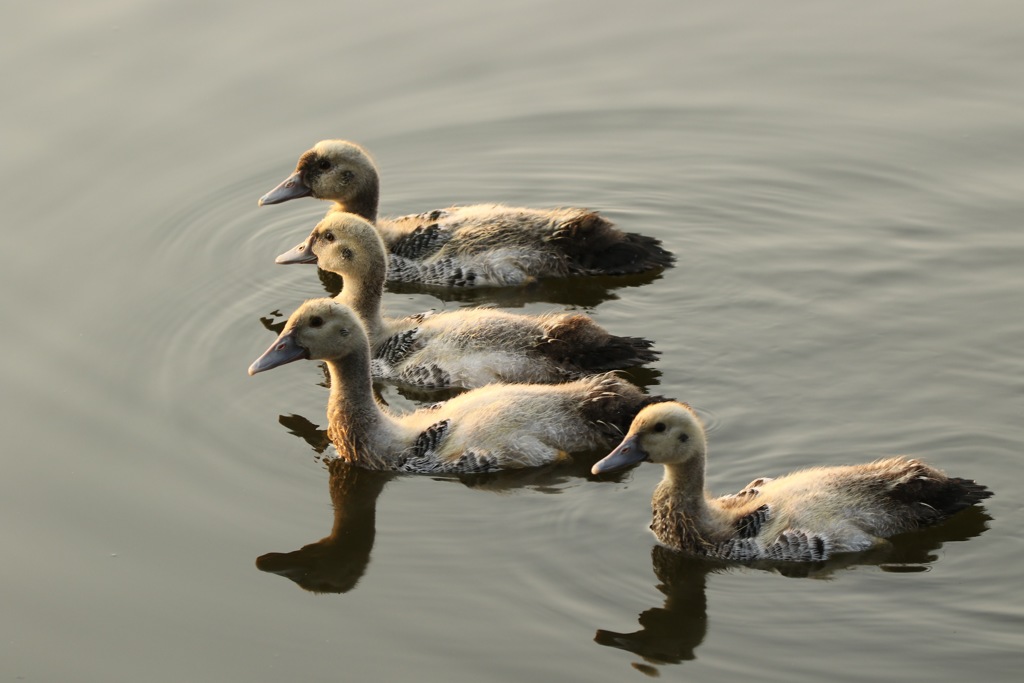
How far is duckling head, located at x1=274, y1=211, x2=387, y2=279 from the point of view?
1238 centimetres

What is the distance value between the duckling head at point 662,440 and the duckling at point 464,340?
173 cm

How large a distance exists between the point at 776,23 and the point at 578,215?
4247 millimetres

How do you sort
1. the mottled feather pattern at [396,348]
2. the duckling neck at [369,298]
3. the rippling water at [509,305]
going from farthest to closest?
the duckling neck at [369,298] < the mottled feather pattern at [396,348] < the rippling water at [509,305]

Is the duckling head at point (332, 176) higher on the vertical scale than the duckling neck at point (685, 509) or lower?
higher

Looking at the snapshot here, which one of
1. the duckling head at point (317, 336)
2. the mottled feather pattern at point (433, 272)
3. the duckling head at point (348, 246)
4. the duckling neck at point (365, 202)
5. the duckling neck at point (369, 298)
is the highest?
the duckling neck at point (365, 202)

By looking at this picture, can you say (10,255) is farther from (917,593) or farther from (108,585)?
(917,593)

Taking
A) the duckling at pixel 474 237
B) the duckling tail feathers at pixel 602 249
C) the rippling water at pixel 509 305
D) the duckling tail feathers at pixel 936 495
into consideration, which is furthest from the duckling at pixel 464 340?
the duckling tail feathers at pixel 936 495

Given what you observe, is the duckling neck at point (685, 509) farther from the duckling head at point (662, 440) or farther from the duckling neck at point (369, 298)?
the duckling neck at point (369, 298)

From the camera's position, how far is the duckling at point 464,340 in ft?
37.8

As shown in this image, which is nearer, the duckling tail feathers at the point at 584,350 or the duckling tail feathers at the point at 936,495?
the duckling tail feathers at the point at 936,495

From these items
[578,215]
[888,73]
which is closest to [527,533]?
[578,215]

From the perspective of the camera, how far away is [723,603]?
9.25 metres

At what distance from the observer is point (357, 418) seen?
427 inches

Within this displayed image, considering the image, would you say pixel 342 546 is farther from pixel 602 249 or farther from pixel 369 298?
pixel 602 249
